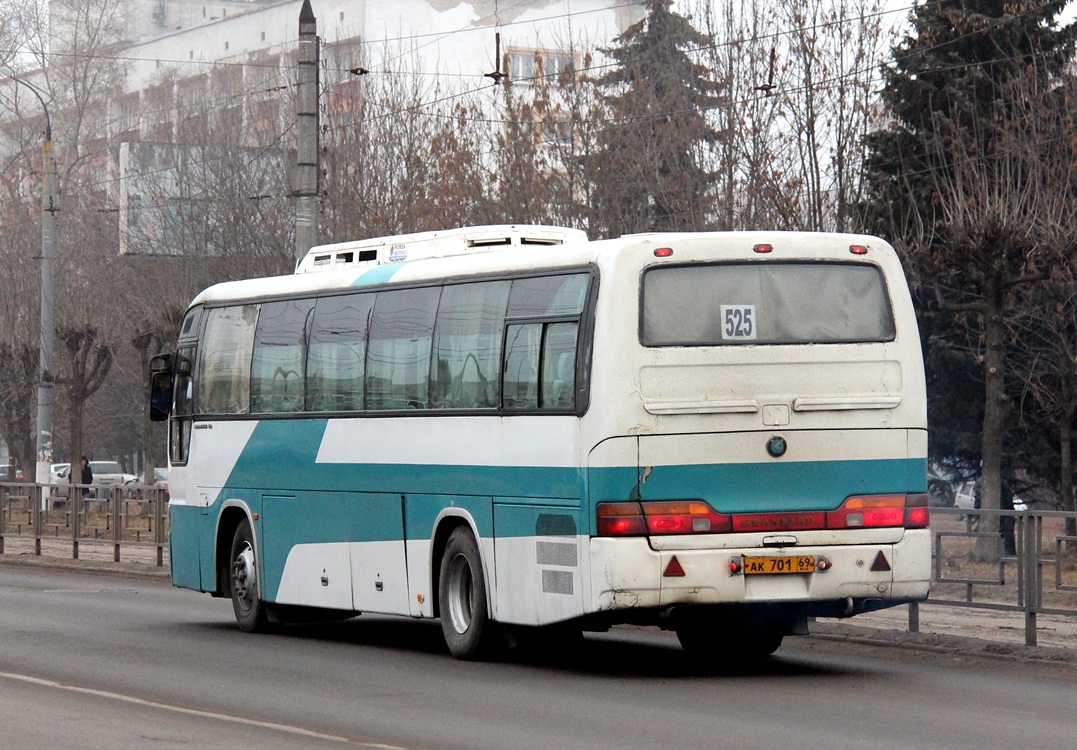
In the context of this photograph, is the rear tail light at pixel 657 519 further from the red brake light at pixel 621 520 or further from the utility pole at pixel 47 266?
the utility pole at pixel 47 266

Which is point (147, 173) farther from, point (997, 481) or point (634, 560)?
point (634, 560)

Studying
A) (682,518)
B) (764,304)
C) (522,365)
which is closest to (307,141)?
(522,365)

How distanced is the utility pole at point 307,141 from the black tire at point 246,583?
6.08 m

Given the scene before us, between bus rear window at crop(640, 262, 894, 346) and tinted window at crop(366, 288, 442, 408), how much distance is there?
8.38ft

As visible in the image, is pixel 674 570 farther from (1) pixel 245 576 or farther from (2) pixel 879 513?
(1) pixel 245 576

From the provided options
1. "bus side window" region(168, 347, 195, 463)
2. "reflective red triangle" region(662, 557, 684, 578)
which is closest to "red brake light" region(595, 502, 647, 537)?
"reflective red triangle" region(662, 557, 684, 578)

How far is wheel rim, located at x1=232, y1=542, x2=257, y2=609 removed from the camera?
1788cm

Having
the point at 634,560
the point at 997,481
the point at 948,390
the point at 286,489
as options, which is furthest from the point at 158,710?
the point at 948,390

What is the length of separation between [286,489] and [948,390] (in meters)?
22.8

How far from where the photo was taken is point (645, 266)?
1312 centimetres

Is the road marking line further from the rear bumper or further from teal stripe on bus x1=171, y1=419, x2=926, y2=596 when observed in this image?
teal stripe on bus x1=171, y1=419, x2=926, y2=596

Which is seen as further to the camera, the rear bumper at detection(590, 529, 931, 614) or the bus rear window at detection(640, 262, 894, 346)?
the bus rear window at detection(640, 262, 894, 346)

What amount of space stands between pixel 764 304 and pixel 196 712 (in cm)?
473

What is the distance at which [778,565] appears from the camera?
42.5 feet
